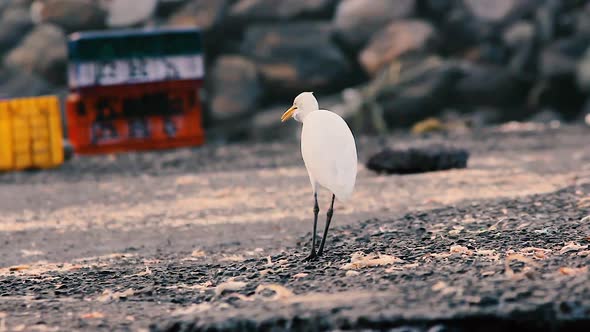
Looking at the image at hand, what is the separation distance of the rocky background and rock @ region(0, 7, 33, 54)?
2 cm

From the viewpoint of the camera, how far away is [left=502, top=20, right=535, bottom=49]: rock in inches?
674

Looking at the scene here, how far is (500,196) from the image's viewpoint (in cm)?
811

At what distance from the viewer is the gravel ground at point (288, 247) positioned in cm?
415

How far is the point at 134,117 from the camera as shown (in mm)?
13930

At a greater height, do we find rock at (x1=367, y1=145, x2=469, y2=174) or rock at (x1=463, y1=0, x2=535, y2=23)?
rock at (x1=463, y1=0, x2=535, y2=23)

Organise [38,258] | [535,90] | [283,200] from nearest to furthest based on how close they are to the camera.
Answer: 1. [38,258]
2. [283,200]
3. [535,90]

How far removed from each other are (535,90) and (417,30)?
90.3 inches

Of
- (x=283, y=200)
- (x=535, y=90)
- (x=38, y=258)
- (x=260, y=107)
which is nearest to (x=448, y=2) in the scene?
(x=535, y=90)

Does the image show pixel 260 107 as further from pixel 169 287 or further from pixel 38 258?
pixel 169 287

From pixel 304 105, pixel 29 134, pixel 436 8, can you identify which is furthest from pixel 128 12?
pixel 304 105

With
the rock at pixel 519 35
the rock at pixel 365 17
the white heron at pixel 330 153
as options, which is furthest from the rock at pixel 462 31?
the white heron at pixel 330 153

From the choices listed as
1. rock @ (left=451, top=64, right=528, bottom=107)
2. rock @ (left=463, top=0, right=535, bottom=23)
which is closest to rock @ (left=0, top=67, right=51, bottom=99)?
rock @ (left=451, top=64, right=528, bottom=107)

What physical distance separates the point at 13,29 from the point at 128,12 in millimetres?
2177

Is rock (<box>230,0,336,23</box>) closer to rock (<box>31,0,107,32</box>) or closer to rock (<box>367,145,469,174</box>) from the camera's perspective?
rock (<box>31,0,107,32</box>)
